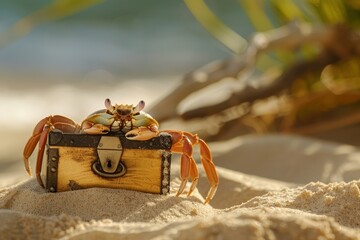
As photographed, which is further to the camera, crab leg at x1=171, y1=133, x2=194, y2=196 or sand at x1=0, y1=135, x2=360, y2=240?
crab leg at x1=171, y1=133, x2=194, y2=196

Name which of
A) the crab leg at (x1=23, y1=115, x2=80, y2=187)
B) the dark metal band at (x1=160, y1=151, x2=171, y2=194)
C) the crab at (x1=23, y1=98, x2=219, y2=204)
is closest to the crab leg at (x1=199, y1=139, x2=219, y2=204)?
the crab at (x1=23, y1=98, x2=219, y2=204)

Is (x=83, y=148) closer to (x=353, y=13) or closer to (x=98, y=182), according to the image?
(x=98, y=182)

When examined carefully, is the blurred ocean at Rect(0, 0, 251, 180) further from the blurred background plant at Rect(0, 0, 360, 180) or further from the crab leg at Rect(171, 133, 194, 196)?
the crab leg at Rect(171, 133, 194, 196)

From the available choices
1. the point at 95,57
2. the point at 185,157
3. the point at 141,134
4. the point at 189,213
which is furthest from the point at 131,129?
the point at 95,57

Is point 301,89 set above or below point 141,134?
above

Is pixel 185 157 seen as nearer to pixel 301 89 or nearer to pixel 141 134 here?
pixel 141 134

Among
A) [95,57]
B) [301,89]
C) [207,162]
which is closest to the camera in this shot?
[207,162]
